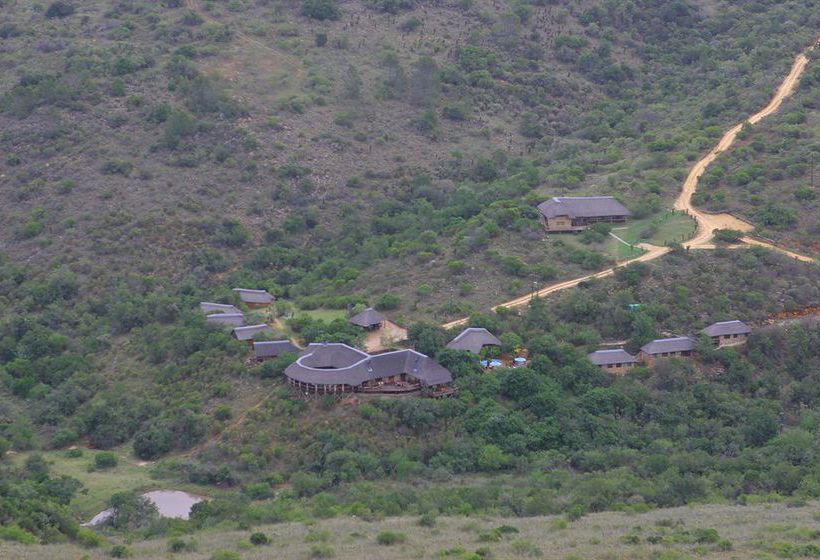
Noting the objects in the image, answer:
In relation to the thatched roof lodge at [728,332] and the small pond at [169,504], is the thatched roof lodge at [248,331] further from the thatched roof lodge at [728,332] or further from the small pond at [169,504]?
the thatched roof lodge at [728,332]

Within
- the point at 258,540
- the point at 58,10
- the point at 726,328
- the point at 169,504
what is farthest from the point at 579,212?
the point at 58,10

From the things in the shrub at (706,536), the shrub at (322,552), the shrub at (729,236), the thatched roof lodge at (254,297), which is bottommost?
the thatched roof lodge at (254,297)

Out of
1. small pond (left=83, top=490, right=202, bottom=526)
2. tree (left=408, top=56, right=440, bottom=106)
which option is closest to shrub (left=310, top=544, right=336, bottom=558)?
small pond (left=83, top=490, right=202, bottom=526)

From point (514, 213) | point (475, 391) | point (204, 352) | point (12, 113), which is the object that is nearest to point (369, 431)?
point (475, 391)

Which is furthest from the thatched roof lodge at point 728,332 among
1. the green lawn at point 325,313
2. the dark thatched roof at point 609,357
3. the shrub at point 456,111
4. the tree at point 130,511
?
the shrub at point 456,111

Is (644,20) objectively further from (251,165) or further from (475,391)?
(475,391)

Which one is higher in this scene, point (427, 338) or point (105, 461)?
point (427, 338)

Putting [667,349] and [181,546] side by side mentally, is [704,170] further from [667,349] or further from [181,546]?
[181,546]
